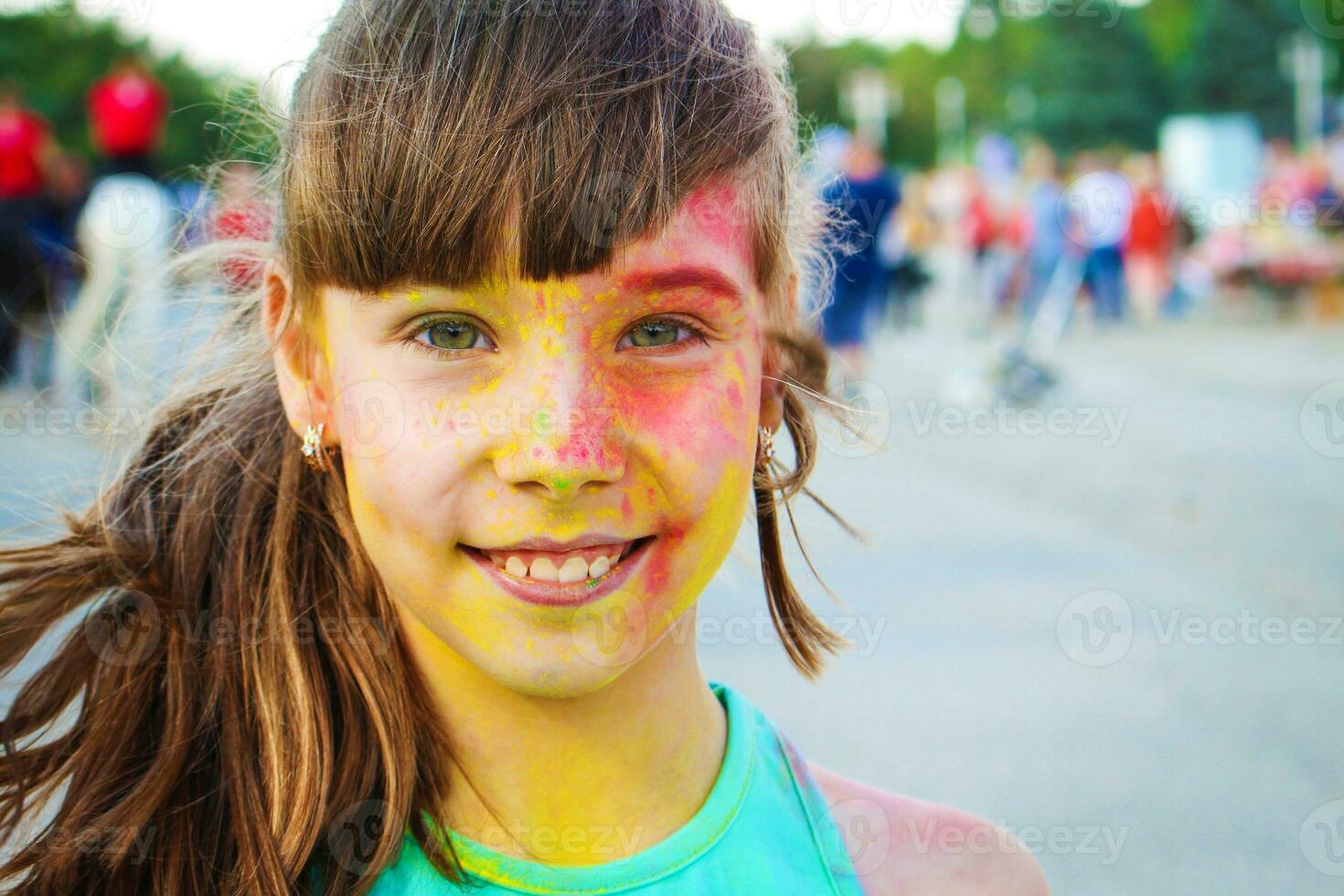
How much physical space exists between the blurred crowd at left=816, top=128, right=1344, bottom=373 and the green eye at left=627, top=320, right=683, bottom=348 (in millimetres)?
10508

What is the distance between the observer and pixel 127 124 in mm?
8117

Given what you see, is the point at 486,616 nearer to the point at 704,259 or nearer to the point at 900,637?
the point at 704,259

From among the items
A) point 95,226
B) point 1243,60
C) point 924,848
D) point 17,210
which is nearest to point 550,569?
point 924,848

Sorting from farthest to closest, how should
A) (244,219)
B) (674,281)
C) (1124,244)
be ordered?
(1124,244), (244,219), (674,281)

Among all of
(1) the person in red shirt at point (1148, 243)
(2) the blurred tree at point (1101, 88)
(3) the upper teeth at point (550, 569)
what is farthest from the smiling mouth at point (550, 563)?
(2) the blurred tree at point (1101, 88)

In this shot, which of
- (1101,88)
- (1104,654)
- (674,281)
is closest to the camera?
(674,281)

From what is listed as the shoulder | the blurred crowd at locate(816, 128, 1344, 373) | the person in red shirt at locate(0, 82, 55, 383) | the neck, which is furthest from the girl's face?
the blurred crowd at locate(816, 128, 1344, 373)

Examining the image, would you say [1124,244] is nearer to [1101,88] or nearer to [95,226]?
[95,226]

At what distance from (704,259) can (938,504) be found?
5.34 meters

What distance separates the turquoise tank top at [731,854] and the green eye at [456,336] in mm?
616

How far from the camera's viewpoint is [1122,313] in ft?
54.3

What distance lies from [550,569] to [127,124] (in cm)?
743

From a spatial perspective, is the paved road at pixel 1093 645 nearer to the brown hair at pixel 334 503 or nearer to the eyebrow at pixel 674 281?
the brown hair at pixel 334 503

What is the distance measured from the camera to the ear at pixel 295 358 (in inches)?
71.3
